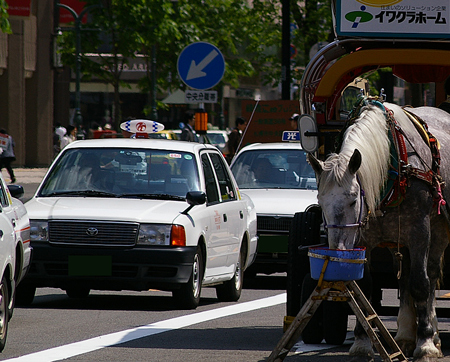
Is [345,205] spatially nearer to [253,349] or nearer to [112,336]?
[253,349]

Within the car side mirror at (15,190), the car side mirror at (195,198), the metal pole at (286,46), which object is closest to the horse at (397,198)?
the car side mirror at (195,198)

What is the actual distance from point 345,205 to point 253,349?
2122 mm

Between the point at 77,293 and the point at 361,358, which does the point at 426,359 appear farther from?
the point at 77,293

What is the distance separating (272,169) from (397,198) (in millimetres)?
7579

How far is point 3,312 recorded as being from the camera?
7.96 meters

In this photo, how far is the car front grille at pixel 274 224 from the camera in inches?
510

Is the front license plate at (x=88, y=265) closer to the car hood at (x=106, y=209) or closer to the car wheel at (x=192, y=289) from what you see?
the car hood at (x=106, y=209)

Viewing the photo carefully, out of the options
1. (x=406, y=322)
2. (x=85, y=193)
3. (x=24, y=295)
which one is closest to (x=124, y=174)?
(x=85, y=193)

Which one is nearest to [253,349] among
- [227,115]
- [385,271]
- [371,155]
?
[385,271]

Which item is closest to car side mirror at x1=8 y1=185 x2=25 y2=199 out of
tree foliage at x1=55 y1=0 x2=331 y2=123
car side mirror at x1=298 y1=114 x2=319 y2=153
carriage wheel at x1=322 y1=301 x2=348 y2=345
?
car side mirror at x1=298 y1=114 x2=319 y2=153

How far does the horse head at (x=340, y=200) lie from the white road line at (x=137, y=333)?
2.39m

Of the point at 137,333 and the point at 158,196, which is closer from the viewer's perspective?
the point at 137,333

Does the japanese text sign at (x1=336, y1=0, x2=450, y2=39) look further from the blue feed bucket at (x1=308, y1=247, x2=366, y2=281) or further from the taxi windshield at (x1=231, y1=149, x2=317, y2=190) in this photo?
the taxi windshield at (x1=231, y1=149, x2=317, y2=190)

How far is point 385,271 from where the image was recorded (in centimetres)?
837
